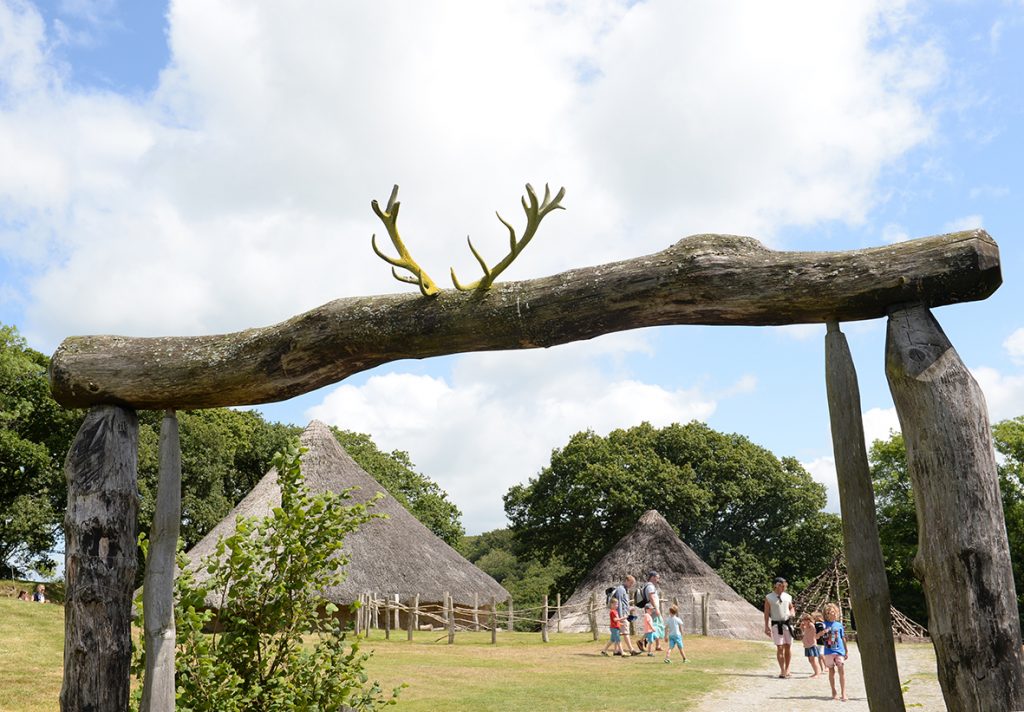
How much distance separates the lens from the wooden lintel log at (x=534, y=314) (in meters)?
4.19

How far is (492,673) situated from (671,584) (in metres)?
15.1

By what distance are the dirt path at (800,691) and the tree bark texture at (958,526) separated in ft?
19.6

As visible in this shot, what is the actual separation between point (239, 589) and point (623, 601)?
1504cm

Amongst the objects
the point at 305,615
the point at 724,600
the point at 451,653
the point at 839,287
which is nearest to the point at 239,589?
the point at 305,615

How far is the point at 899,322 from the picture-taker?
4195 mm

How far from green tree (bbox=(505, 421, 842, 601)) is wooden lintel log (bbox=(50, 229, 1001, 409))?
3380 centimetres

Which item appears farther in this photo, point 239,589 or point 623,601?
point 623,601

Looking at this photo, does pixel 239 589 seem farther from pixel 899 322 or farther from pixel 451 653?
pixel 451 653

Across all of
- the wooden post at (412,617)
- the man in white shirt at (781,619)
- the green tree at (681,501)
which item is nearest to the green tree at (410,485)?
the green tree at (681,501)

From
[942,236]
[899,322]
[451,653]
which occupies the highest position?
[942,236]

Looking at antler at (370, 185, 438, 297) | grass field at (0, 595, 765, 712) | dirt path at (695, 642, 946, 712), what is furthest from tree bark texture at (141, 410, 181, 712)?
dirt path at (695, 642, 946, 712)

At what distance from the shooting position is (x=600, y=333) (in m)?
4.63

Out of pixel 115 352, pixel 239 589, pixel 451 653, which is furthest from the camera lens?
pixel 451 653

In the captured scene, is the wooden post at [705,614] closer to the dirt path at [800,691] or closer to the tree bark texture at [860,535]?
the dirt path at [800,691]
